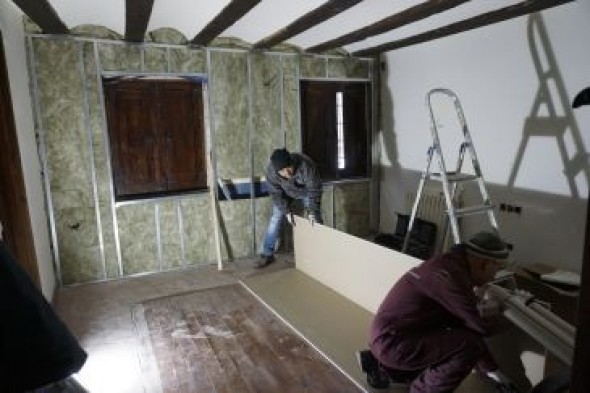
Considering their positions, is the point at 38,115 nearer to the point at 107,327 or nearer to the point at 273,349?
the point at 107,327

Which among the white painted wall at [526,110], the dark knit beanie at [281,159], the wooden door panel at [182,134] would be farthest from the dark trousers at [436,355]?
the wooden door panel at [182,134]

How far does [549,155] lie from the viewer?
11.1 feet

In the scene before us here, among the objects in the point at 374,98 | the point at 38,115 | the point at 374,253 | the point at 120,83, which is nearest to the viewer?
the point at 374,253

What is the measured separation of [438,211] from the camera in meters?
4.27

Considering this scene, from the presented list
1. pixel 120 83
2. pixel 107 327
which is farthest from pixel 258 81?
pixel 107 327

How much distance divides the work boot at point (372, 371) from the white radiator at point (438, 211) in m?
1.99

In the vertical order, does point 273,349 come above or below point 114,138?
below

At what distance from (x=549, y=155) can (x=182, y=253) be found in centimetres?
348

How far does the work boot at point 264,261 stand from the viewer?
437 cm

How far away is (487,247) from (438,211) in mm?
2457

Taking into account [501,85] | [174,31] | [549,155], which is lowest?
[549,155]

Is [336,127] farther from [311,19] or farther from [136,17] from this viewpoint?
[136,17]

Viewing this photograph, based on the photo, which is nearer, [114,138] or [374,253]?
[374,253]

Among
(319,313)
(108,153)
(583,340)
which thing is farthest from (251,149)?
(583,340)
